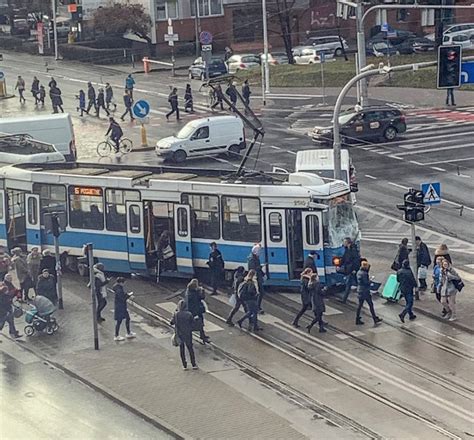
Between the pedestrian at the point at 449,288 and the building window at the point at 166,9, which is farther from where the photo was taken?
the building window at the point at 166,9

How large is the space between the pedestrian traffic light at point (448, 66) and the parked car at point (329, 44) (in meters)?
41.8

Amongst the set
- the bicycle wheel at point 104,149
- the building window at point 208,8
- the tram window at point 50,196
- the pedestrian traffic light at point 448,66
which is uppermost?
the building window at point 208,8

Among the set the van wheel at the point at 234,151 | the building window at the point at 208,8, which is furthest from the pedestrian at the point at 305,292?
the building window at the point at 208,8

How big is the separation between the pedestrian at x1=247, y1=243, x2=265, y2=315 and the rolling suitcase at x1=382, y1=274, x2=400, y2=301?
2.72 meters

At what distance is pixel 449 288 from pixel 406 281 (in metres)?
0.91

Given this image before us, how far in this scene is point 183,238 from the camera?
29.3 m

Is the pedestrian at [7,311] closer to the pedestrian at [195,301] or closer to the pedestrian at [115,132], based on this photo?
the pedestrian at [195,301]

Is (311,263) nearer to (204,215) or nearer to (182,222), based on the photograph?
(204,215)

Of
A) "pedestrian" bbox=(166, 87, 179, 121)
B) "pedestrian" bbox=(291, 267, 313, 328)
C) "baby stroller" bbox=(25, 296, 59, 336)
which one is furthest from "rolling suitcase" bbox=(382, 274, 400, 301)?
"pedestrian" bbox=(166, 87, 179, 121)

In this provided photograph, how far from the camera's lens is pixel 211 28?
8306 centimetres

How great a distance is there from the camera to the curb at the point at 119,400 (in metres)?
19.3

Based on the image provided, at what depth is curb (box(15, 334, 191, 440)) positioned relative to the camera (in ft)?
63.4

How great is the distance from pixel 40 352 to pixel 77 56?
193 feet

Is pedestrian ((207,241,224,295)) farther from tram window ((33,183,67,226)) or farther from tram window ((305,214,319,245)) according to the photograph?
tram window ((33,183,67,226))
